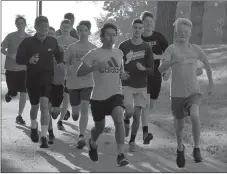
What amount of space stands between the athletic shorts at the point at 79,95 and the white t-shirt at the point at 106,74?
6.38 ft

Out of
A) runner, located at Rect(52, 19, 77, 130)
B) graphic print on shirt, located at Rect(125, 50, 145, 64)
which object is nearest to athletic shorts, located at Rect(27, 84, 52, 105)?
runner, located at Rect(52, 19, 77, 130)

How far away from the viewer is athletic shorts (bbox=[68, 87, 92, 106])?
909cm

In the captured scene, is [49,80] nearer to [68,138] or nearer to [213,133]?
[68,138]

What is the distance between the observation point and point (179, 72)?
23.8 ft

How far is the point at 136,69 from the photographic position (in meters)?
8.57

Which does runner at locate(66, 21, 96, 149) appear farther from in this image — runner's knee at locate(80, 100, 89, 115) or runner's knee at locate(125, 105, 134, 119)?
runner's knee at locate(125, 105, 134, 119)

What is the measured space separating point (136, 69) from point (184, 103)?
1469 mm

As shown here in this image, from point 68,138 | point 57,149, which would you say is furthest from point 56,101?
point 57,149

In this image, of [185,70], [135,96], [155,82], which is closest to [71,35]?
[155,82]

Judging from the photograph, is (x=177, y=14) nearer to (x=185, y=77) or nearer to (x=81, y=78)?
(x=81, y=78)

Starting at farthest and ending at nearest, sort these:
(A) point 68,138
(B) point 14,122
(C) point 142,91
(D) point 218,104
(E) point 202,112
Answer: (D) point 218,104
(E) point 202,112
(B) point 14,122
(A) point 68,138
(C) point 142,91

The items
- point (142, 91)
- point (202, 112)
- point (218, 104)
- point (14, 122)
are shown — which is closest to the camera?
point (142, 91)

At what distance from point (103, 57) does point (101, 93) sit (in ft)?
1.57

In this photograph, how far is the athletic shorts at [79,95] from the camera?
9094mm
